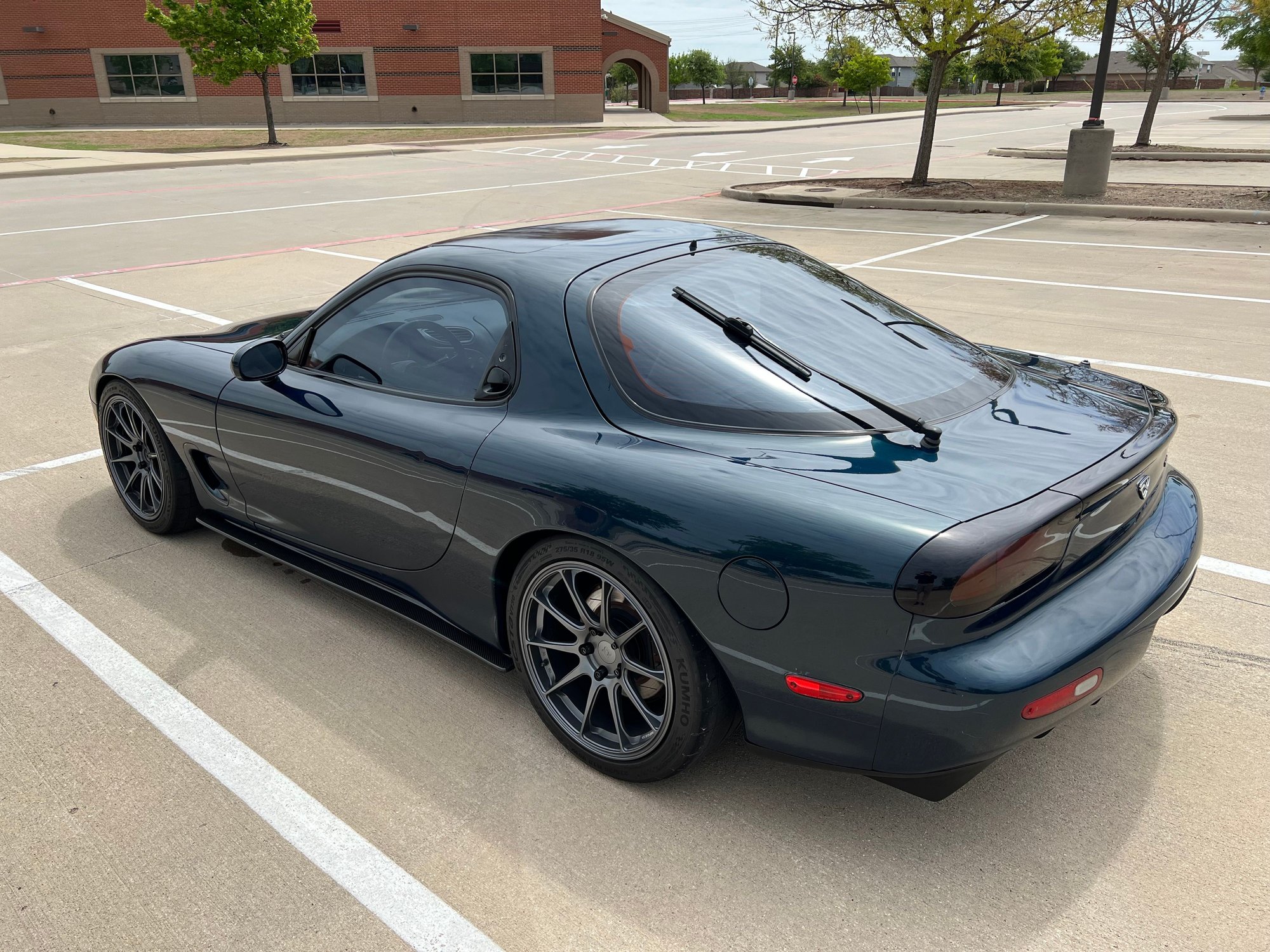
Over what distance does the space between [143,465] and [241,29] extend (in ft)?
115

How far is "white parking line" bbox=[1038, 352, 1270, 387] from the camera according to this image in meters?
6.41

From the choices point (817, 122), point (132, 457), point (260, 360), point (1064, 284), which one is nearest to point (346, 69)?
point (817, 122)

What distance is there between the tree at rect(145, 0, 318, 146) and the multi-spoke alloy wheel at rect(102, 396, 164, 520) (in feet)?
105

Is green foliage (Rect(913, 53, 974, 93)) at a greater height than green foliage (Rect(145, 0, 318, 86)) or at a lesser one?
lesser

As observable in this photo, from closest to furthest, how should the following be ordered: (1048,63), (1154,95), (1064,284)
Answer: (1064,284)
(1154,95)
(1048,63)

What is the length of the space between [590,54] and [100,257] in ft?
124

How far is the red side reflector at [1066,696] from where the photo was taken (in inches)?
89.8

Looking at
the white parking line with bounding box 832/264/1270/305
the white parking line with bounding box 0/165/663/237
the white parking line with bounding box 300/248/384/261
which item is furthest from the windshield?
the white parking line with bounding box 0/165/663/237

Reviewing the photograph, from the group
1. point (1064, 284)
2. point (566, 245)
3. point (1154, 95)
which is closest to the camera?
point (566, 245)

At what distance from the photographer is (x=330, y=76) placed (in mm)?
45188

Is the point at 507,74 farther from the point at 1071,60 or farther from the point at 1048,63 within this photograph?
the point at 1071,60

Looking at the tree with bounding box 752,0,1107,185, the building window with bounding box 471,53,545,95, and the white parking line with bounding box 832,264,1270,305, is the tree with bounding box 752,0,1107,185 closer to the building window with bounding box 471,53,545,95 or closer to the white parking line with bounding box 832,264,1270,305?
the white parking line with bounding box 832,264,1270,305

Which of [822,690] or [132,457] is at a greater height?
[822,690]

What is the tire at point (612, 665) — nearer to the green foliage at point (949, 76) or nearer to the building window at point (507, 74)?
the building window at point (507, 74)
